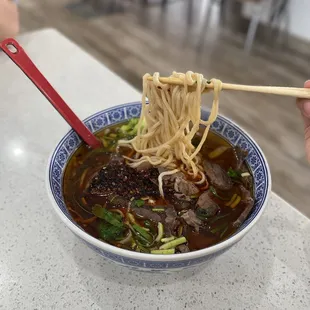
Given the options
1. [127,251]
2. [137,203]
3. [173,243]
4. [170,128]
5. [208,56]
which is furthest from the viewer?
[208,56]

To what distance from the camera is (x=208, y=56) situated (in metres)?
3.77

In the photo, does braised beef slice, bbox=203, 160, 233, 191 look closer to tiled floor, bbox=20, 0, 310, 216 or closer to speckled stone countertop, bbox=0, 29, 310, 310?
speckled stone countertop, bbox=0, 29, 310, 310

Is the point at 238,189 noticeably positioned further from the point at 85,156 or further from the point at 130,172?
the point at 85,156

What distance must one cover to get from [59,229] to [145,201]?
0.24 metres

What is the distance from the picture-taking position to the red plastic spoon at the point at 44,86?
0.86 metres

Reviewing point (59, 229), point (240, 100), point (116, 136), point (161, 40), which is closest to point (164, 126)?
point (116, 136)

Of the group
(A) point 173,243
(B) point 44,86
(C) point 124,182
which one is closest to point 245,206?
(A) point 173,243

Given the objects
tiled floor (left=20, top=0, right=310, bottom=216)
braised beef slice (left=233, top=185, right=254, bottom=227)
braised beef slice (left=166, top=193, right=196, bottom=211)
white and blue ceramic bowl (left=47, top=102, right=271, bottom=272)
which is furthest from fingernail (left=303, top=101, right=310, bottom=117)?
tiled floor (left=20, top=0, right=310, bottom=216)

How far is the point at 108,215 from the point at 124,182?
0.39 ft

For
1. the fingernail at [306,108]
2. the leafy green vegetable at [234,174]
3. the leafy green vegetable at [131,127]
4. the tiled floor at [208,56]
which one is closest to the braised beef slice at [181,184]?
the leafy green vegetable at [234,174]

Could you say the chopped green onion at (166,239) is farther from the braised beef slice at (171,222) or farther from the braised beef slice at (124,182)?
the braised beef slice at (124,182)

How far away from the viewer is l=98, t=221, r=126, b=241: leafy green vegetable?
0.83 metres

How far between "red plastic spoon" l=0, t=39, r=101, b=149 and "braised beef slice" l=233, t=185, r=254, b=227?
1.45 ft

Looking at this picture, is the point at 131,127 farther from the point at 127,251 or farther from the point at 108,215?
the point at 127,251
